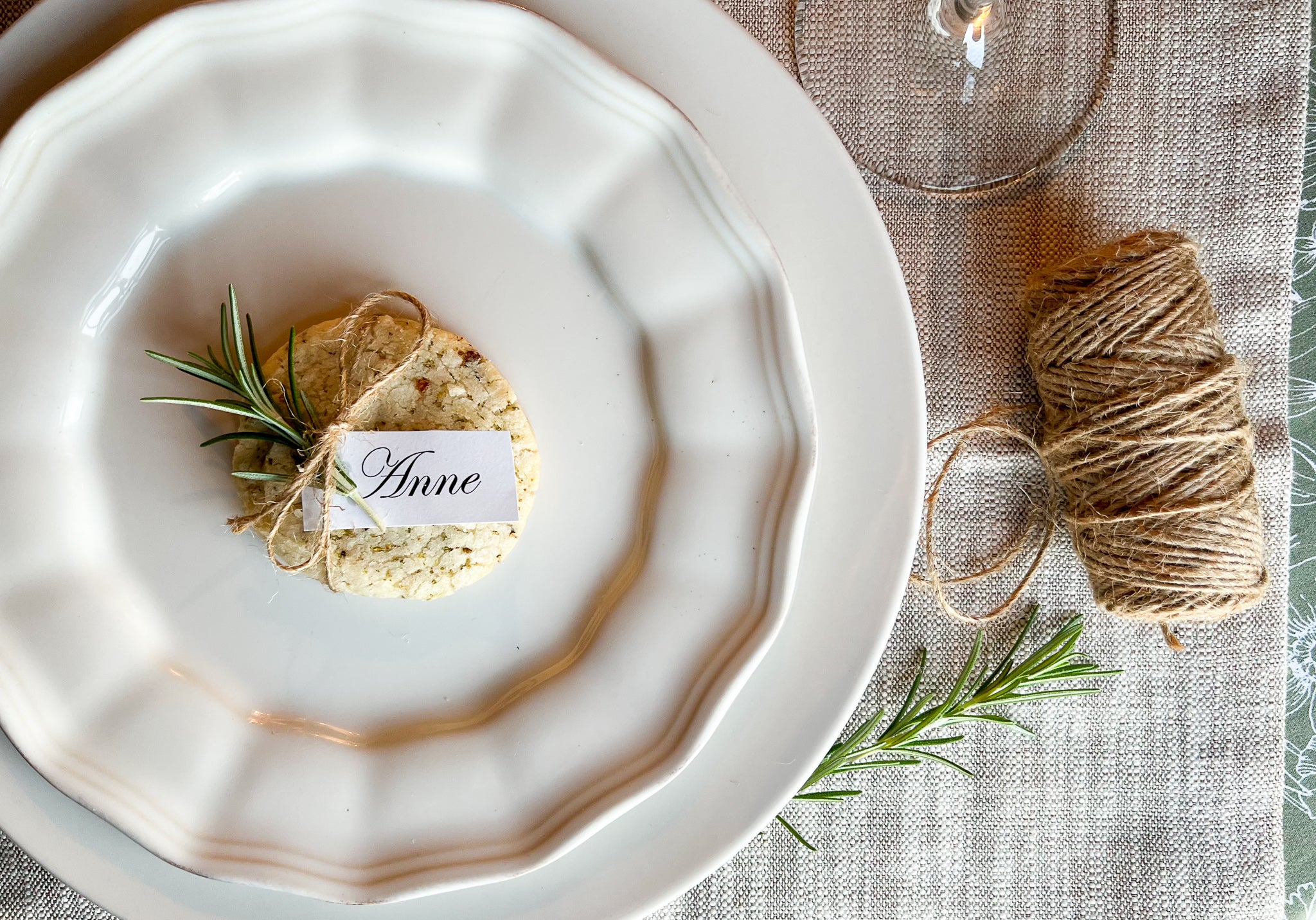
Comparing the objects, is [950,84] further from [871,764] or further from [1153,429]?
[871,764]

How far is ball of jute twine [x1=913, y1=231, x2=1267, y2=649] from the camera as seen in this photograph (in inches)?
32.8

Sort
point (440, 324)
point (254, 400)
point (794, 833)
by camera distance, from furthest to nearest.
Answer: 1. point (794, 833)
2. point (440, 324)
3. point (254, 400)

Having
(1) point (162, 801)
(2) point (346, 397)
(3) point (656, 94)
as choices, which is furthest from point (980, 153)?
(1) point (162, 801)

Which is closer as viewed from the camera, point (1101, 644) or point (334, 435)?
point (334, 435)

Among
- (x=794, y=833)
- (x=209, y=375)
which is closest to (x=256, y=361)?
(x=209, y=375)

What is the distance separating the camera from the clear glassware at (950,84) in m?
0.91

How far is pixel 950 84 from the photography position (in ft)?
2.97

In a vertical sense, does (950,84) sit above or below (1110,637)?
above

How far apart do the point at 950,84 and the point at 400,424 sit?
0.64 meters

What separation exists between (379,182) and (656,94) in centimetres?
27

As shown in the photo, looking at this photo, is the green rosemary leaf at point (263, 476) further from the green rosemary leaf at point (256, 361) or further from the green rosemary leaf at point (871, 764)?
the green rosemary leaf at point (871, 764)

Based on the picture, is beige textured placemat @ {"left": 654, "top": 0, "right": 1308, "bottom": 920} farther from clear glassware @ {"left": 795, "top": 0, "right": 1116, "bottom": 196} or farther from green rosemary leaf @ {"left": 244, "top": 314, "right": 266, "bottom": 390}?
green rosemary leaf @ {"left": 244, "top": 314, "right": 266, "bottom": 390}

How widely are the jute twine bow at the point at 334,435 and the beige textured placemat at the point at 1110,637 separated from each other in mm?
499

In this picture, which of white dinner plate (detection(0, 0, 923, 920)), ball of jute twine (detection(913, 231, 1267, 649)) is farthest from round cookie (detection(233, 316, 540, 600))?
ball of jute twine (detection(913, 231, 1267, 649))
